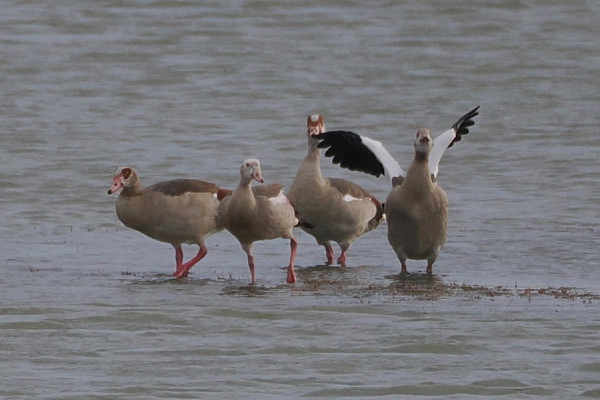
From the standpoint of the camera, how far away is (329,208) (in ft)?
45.5

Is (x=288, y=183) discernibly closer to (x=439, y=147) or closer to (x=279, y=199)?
(x=439, y=147)

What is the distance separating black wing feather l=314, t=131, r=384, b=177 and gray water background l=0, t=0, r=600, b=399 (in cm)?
78

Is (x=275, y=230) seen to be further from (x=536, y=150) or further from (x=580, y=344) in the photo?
(x=536, y=150)

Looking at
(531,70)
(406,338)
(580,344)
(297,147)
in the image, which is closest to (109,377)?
(406,338)

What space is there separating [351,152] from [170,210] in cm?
206

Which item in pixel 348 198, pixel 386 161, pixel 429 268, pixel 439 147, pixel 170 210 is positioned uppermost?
pixel 439 147

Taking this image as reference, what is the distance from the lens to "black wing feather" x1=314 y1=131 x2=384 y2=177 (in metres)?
14.2

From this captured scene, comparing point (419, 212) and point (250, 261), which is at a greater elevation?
point (419, 212)

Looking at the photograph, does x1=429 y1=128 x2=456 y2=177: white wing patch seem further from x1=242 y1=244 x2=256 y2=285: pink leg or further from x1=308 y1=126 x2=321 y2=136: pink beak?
x1=242 y1=244 x2=256 y2=285: pink leg

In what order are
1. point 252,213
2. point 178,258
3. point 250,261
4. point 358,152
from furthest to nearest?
1. point 358,152
2. point 178,258
3. point 250,261
4. point 252,213

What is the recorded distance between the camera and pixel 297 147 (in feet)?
68.9

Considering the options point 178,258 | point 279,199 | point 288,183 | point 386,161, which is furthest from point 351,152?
point 288,183

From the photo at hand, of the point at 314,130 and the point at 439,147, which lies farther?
the point at 314,130

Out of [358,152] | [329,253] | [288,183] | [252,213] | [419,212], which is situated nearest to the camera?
[252,213]
